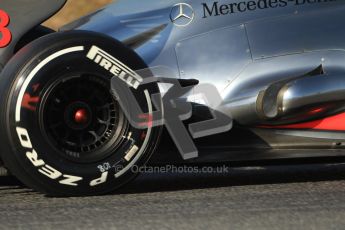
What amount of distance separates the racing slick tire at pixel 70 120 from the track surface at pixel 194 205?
149mm

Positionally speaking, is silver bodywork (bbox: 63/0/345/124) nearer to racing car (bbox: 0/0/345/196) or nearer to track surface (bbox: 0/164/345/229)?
racing car (bbox: 0/0/345/196)

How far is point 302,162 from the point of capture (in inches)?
219

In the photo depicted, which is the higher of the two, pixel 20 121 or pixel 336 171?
pixel 20 121

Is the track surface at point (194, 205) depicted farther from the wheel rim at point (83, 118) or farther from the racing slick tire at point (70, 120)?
the wheel rim at point (83, 118)

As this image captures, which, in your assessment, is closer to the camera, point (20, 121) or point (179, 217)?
point (179, 217)

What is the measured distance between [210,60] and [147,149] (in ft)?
2.29

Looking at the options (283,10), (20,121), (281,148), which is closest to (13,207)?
(20,121)

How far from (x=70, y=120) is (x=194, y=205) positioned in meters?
0.86

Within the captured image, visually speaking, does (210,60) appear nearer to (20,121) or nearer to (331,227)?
(20,121)

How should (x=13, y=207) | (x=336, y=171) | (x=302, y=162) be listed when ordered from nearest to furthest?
(x=13, y=207) → (x=302, y=162) → (x=336, y=171)

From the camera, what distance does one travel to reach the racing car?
4648 mm

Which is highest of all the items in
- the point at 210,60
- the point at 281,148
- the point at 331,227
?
the point at 210,60

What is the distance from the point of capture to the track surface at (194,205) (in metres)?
3.99

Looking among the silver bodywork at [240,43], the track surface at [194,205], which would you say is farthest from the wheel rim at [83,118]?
the silver bodywork at [240,43]
